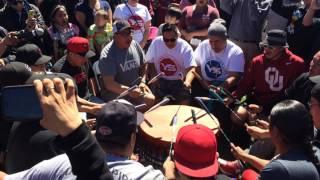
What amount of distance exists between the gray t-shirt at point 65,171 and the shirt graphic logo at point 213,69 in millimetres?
3684

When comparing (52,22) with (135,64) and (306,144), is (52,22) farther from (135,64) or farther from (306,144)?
(306,144)

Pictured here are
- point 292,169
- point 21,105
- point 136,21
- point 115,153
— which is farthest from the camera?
point 136,21

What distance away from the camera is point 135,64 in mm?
5578

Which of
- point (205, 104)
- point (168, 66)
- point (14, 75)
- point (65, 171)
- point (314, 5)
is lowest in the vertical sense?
point (205, 104)

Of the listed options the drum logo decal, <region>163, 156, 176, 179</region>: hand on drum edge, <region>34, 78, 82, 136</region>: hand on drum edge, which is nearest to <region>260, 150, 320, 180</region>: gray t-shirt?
<region>163, 156, 176, 179</region>: hand on drum edge

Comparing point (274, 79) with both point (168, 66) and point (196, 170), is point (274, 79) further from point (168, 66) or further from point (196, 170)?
point (196, 170)

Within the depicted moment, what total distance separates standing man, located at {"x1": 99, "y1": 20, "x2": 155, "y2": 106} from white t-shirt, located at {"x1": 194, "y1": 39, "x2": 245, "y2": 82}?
83 centimetres

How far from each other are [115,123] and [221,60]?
144 inches

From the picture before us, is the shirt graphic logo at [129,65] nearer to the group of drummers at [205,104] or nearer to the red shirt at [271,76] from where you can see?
the group of drummers at [205,104]

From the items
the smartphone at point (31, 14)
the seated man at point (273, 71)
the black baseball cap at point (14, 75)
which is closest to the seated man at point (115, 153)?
the black baseball cap at point (14, 75)

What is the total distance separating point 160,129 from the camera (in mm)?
4109

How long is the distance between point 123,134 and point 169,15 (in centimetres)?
479

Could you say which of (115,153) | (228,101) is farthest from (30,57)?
(115,153)

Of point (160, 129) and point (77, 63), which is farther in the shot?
point (77, 63)
